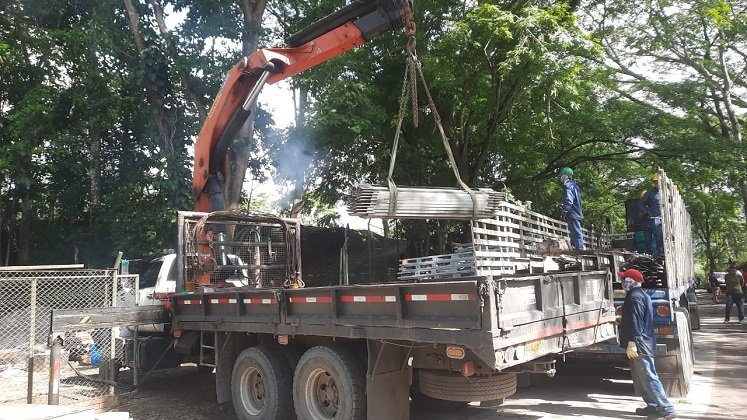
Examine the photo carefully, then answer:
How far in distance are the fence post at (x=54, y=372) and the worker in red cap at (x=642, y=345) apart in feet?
21.9

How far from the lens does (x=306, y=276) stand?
18234 mm

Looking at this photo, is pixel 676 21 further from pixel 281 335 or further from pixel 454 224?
pixel 281 335

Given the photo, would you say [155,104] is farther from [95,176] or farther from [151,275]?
[151,275]

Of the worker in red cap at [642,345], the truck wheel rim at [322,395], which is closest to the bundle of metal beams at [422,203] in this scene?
the truck wheel rim at [322,395]

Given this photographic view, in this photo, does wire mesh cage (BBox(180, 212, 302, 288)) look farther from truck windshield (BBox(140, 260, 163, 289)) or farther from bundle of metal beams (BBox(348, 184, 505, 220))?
bundle of metal beams (BBox(348, 184, 505, 220))

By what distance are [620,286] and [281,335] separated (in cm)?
454

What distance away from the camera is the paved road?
20.9 ft

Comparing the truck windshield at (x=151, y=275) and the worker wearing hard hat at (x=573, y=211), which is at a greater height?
the worker wearing hard hat at (x=573, y=211)

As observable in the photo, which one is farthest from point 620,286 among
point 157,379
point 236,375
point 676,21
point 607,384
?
point 676,21

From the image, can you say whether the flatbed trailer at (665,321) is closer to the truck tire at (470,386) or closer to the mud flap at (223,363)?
the truck tire at (470,386)

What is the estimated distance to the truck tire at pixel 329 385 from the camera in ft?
17.0

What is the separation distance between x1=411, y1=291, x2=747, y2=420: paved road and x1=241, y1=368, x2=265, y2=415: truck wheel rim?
184 cm

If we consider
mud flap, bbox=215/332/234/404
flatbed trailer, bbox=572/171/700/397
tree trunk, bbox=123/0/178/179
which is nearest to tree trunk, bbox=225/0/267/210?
tree trunk, bbox=123/0/178/179

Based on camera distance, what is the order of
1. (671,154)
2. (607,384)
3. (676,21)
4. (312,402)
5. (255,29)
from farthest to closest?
(676,21)
(671,154)
(255,29)
(607,384)
(312,402)
